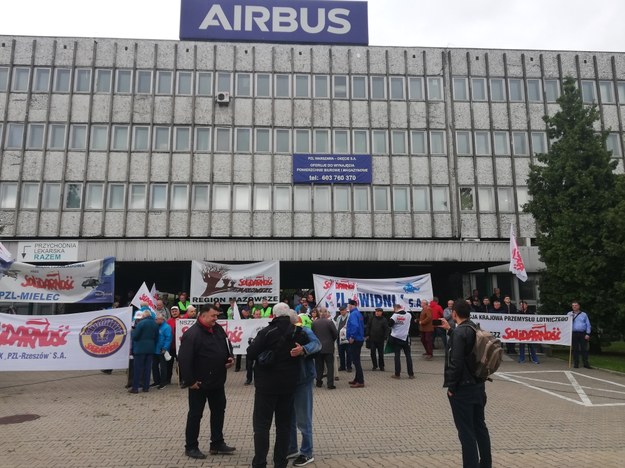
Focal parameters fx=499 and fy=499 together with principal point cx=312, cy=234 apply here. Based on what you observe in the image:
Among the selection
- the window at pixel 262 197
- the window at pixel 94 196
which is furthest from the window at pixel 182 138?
the window at pixel 94 196

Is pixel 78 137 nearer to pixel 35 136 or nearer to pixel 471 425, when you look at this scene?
pixel 35 136

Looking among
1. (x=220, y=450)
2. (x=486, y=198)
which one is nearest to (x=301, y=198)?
(x=486, y=198)

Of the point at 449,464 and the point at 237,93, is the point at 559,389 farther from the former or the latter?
the point at 237,93

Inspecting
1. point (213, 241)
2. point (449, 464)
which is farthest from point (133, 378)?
point (213, 241)

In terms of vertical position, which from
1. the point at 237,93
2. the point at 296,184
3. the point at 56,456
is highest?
the point at 237,93

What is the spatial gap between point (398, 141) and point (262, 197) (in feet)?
28.8

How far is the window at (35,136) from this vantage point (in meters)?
28.1

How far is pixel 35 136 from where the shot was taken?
2828cm

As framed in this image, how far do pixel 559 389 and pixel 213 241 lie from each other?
617 inches

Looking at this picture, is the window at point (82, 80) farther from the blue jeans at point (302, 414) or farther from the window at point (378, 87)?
the blue jeans at point (302, 414)

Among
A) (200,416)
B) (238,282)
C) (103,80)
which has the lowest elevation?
(200,416)

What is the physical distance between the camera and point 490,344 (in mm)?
5355

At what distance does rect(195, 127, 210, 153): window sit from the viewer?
28.8m

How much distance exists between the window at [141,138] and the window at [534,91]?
23209 mm
